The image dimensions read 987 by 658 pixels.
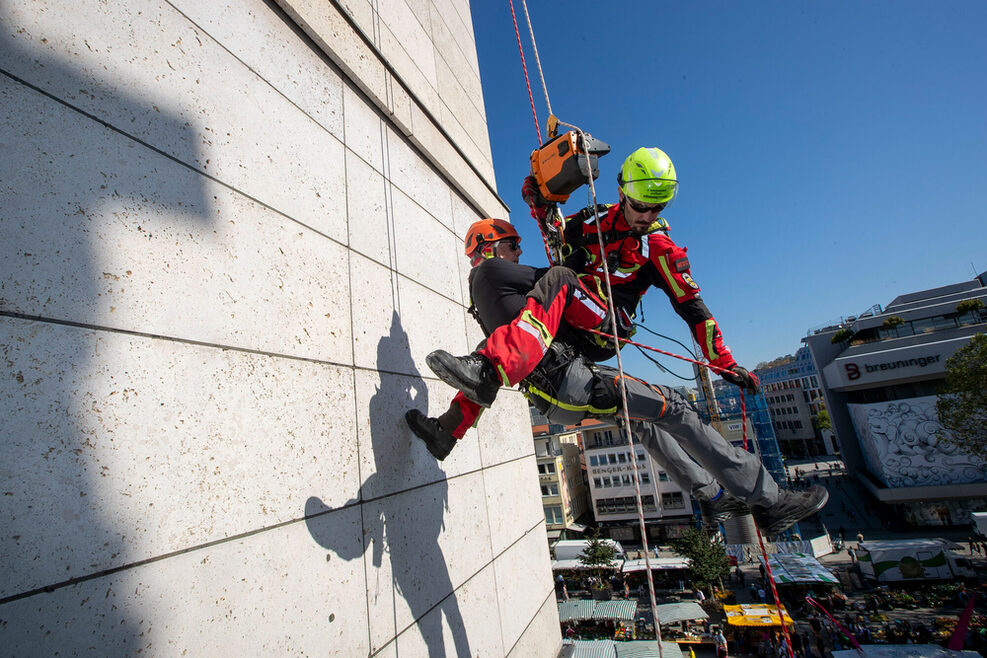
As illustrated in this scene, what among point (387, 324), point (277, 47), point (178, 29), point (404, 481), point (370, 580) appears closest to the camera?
point (178, 29)

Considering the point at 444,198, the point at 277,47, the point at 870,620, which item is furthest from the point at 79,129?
the point at 870,620

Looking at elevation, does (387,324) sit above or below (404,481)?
above

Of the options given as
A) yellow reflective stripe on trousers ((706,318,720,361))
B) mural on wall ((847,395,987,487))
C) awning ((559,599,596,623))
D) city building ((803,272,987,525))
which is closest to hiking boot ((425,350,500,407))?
yellow reflective stripe on trousers ((706,318,720,361))

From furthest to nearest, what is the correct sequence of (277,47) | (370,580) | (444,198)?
(444,198) < (277,47) < (370,580)

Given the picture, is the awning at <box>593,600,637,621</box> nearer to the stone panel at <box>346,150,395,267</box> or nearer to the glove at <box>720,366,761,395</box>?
the glove at <box>720,366,761,395</box>

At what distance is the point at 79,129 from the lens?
1534 mm

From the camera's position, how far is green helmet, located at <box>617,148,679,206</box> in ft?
Result: 11.1

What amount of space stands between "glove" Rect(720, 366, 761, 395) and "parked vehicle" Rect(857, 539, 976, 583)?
26911 millimetres

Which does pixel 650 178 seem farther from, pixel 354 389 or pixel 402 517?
pixel 402 517

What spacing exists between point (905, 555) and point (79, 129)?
30845 mm

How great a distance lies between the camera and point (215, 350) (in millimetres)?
1810

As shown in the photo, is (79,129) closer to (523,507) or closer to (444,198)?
(444,198)

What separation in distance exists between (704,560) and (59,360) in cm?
2829

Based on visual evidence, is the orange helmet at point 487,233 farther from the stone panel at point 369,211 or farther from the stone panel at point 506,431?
the stone panel at point 506,431
